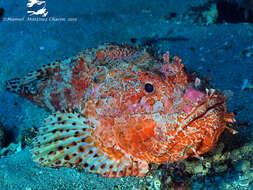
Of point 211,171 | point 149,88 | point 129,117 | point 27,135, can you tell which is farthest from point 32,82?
point 211,171

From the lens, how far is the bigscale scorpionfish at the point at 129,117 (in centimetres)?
208

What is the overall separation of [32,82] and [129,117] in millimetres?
3061

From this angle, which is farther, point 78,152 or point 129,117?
point 78,152

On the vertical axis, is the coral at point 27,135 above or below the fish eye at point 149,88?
below

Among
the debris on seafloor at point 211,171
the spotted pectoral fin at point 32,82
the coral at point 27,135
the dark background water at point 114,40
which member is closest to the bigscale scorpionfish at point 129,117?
the debris on seafloor at point 211,171

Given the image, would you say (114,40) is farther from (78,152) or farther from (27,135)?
(78,152)

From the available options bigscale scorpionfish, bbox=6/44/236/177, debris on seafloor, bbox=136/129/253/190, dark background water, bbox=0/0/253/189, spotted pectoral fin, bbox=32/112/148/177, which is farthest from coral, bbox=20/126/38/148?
debris on seafloor, bbox=136/129/253/190

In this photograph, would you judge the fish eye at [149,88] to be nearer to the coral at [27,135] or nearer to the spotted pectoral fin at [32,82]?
the spotted pectoral fin at [32,82]

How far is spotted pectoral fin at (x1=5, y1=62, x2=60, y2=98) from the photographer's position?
4.25 m

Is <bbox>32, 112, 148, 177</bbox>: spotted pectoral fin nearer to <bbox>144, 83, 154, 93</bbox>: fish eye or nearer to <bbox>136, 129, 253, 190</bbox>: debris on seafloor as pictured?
<bbox>136, 129, 253, 190</bbox>: debris on seafloor

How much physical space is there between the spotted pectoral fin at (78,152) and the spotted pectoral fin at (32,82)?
1634mm

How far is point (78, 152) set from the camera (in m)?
2.77

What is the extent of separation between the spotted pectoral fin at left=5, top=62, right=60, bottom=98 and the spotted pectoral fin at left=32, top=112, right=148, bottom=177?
1634mm

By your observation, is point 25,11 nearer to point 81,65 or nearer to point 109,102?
point 81,65
